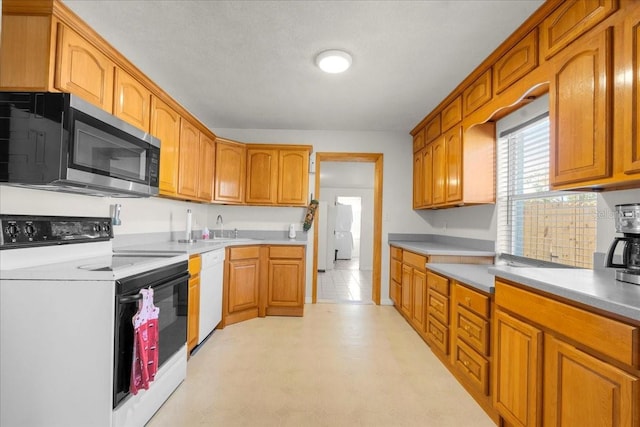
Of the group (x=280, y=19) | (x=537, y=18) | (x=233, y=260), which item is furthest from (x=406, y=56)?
(x=233, y=260)

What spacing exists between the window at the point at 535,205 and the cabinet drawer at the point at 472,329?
27.4 inches

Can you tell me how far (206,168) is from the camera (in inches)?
141

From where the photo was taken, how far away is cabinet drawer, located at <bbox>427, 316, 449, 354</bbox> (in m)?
2.45

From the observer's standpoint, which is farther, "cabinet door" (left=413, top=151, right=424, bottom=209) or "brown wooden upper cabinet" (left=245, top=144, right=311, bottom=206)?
"brown wooden upper cabinet" (left=245, top=144, right=311, bottom=206)

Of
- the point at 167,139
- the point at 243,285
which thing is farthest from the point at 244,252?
the point at 167,139

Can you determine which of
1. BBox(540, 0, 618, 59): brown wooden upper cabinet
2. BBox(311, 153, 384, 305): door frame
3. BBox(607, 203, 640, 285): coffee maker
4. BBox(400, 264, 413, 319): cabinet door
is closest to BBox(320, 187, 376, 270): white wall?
BBox(311, 153, 384, 305): door frame

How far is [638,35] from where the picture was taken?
1.26m

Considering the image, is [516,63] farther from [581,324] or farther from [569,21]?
[581,324]

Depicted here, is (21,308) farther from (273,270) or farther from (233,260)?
(273,270)

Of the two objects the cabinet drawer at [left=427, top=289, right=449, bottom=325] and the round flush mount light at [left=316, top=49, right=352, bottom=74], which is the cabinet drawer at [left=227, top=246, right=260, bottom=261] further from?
the round flush mount light at [left=316, top=49, right=352, bottom=74]

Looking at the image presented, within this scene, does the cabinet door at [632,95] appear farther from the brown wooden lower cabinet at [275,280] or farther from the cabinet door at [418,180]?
the brown wooden lower cabinet at [275,280]

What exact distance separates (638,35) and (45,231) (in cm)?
300

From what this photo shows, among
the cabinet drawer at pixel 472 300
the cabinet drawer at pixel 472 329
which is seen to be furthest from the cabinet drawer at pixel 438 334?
the cabinet drawer at pixel 472 300

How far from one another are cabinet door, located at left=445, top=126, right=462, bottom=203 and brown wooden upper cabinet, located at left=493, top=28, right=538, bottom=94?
0.66m
